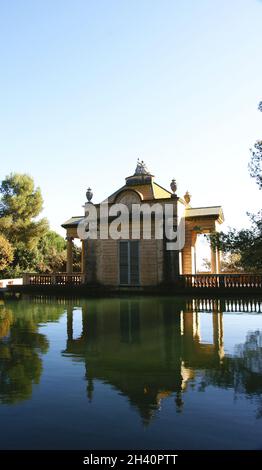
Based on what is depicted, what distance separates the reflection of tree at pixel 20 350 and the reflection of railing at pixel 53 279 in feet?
28.6

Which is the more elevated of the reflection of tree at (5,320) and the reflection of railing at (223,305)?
the reflection of railing at (223,305)

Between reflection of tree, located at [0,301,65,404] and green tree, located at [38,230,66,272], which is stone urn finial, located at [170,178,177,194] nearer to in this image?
reflection of tree, located at [0,301,65,404]

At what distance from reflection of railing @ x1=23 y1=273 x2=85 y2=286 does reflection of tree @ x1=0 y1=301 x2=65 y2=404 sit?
28.6ft

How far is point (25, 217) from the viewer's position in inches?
1508

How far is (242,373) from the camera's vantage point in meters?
6.54

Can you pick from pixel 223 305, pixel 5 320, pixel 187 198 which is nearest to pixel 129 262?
pixel 187 198

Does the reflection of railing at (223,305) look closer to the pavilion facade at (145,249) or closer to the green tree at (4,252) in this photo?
the pavilion facade at (145,249)

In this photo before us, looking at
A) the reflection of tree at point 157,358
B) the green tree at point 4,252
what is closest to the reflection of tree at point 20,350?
the reflection of tree at point 157,358

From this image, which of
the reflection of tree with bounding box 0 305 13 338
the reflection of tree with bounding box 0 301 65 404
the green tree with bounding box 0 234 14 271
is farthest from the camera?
the green tree with bounding box 0 234 14 271

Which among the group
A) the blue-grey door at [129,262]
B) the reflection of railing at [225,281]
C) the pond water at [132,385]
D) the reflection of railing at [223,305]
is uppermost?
the blue-grey door at [129,262]

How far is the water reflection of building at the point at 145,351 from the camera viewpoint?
579cm

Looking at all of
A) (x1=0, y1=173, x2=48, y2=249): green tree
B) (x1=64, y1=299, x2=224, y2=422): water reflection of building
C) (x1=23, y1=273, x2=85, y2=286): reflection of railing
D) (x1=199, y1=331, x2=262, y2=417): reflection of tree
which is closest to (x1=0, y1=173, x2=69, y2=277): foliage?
(x1=0, y1=173, x2=48, y2=249): green tree

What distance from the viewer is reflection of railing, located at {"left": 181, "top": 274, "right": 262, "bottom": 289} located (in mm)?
19953

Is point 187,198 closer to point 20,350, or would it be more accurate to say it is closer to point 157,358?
point 20,350
